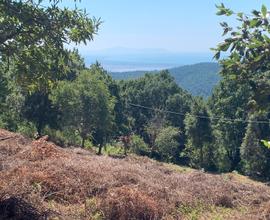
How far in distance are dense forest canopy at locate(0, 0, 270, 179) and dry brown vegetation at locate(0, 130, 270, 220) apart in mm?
2309

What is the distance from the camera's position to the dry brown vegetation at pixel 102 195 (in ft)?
30.9

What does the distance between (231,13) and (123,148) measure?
4453cm

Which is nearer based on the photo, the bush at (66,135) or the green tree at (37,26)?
the green tree at (37,26)

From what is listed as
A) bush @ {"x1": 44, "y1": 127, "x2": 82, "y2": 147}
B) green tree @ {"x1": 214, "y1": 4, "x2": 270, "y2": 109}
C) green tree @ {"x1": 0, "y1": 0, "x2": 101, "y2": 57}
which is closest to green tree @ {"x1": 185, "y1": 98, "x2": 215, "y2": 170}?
bush @ {"x1": 44, "y1": 127, "x2": 82, "y2": 147}

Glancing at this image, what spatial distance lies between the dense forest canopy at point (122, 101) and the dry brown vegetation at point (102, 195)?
7.58ft

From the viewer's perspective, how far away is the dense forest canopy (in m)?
3.08

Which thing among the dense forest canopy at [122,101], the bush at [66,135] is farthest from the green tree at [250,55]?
the bush at [66,135]

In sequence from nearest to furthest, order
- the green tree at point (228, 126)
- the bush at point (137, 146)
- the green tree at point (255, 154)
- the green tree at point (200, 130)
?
the green tree at point (255, 154)
the green tree at point (200, 130)
the bush at point (137, 146)
the green tree at point (228, 126)

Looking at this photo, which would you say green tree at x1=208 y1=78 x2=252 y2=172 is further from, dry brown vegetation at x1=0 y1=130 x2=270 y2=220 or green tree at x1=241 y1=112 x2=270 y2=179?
dry brown vegetation at x1=0 y1=130 x2=270 y2=220

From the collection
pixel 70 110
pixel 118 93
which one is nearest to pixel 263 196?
pixel 70 110

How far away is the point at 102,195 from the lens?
11.4 metres

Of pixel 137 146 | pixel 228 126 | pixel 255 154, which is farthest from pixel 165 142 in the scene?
pixel 255 154

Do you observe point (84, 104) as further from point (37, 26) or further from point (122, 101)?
point (37, 26)

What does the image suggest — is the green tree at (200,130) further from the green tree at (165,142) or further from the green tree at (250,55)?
the green tree at (250,55)
